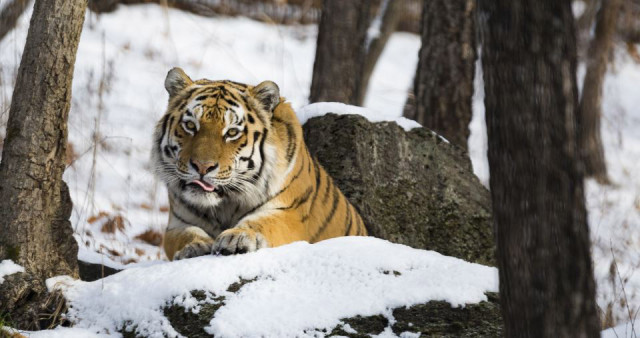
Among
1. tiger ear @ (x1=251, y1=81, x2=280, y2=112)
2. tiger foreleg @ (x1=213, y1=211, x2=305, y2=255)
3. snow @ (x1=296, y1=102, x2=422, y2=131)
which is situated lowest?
tiger foreleg @ (x1=213, y1=211, x2=305, y2=255)

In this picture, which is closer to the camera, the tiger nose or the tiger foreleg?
the tiger foreleg

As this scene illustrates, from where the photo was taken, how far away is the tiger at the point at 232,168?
4031 millimetres

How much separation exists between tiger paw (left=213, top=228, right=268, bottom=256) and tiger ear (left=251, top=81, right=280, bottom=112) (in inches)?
34.1

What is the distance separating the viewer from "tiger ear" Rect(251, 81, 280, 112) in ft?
14.3

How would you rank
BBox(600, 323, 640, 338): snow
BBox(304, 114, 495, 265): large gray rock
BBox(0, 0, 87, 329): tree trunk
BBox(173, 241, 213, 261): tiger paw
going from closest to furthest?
1. BBox(600, 323, 640, 338): snow
2. BBox(0, 0, 87, 329): tree trunk
3. BBox(173, 241, 213, 261): tiger paw
4. BBox(304, 114, 495, 265): large gray rock

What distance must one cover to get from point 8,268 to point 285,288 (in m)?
1.13

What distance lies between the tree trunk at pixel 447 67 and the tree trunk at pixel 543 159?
426 centimetres

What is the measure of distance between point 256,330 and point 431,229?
2904 millimetres

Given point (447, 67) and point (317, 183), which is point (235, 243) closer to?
point (317, 183)

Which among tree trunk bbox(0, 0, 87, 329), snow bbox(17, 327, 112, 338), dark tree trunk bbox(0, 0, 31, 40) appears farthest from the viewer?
dark tree trunk bbox(0, 0, 31, 40)

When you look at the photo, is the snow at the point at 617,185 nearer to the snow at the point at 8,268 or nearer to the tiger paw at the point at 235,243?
the tiger paw at the point at 235,243

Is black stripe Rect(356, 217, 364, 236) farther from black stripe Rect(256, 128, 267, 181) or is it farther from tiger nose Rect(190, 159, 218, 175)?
tiger nose Rect(190, 159, 218, 175)

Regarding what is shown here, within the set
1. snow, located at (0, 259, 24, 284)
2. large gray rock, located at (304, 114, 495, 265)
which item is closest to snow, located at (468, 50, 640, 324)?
large gray rock, located at (304, 114, 495, 265)

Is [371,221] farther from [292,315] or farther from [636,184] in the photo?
[636,184]
